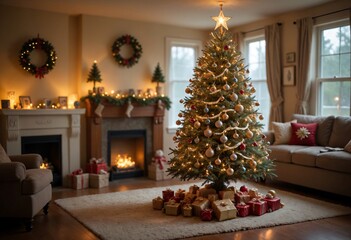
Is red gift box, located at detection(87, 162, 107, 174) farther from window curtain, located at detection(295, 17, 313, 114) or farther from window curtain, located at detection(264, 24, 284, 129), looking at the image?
window curtain, located at detection(295, 17, 313, 114)

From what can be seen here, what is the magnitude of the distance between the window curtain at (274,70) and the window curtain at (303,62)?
36cm

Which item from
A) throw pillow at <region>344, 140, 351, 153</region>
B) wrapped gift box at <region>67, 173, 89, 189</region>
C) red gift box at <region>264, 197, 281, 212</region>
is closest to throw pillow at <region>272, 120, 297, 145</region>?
throw pillow at <region>344, 140, 351, 153</region>

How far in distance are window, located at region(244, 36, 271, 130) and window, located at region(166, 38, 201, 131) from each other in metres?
1.03

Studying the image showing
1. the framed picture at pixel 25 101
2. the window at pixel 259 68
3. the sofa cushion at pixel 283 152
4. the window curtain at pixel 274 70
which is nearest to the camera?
the sofa cushion at pixel 283 152

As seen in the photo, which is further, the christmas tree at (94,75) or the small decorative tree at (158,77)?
the small decorative tree at (158,77)

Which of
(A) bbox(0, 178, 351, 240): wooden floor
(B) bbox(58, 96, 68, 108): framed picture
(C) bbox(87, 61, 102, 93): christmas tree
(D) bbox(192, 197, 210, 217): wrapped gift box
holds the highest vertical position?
(C) bbox(87, 61, 102, 93): christmas tree

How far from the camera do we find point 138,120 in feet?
22.9

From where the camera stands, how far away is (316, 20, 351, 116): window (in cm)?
576

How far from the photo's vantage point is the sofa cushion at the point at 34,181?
385cm

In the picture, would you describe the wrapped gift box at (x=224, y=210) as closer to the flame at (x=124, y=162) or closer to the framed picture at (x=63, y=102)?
the flame at (x=124, y=162)

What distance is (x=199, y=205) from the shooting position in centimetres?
427

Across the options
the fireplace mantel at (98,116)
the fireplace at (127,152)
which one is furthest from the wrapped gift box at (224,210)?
the fireplace mantel at (98,116)

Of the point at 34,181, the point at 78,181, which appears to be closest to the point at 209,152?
the point at 34,181

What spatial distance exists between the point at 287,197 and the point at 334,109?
1.74 meters
